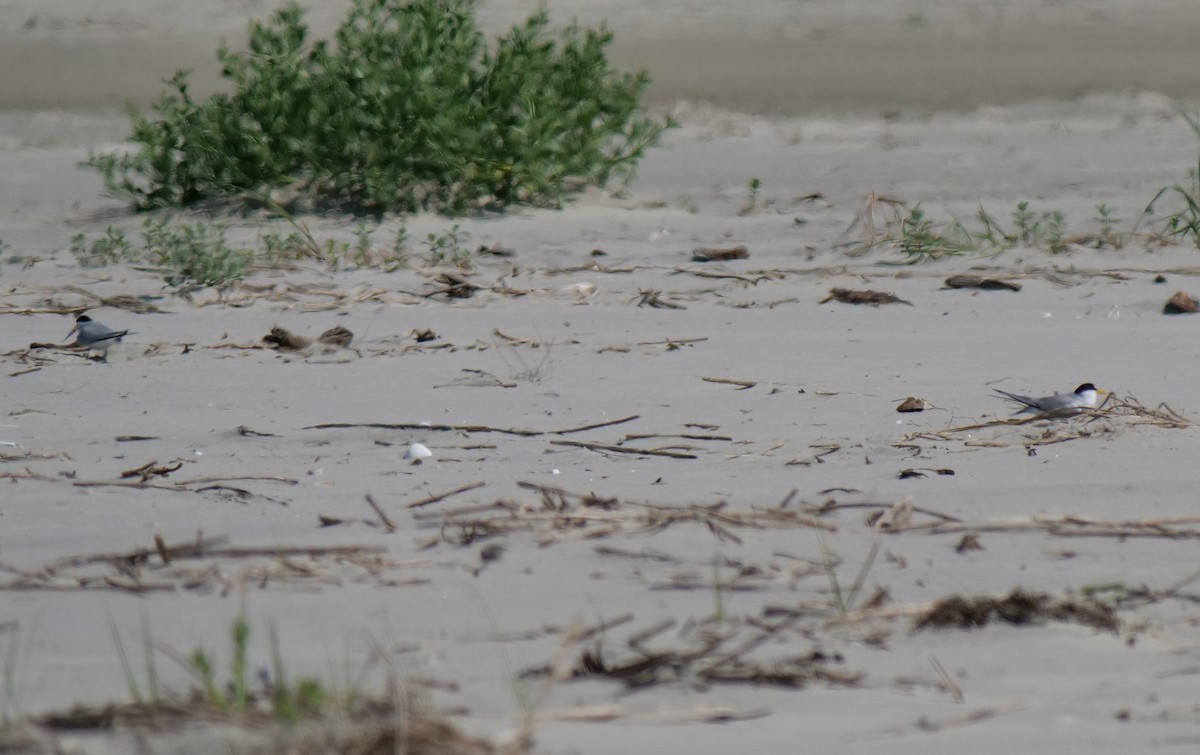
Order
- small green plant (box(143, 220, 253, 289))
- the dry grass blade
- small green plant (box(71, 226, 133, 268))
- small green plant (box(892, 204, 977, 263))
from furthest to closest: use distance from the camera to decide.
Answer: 1. small green plant (box(71, 226, 133, 268))
2. small green plant (box(892, 204, 977, 263))
3. small green plant (box(143, 220, 253, 289))
4. the dry grass blade

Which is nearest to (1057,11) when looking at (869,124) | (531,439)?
(869,124)

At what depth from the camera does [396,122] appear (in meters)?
6.64

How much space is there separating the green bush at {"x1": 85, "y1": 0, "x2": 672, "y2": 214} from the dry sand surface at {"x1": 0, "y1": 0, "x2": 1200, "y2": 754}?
27cm

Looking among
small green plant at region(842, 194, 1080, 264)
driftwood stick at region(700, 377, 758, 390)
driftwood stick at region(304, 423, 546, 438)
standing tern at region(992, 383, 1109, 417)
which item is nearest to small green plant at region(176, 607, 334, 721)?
driftwood stick at region(304, 423, 546, 438)

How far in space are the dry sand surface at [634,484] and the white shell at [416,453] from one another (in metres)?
0.04

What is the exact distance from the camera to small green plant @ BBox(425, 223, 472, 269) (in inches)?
228

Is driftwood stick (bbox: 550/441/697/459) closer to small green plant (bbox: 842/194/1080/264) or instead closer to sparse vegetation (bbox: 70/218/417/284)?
sparse vegetation (bbox: 70/218/417/284)

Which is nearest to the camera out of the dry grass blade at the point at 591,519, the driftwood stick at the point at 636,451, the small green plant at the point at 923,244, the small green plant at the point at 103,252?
the dry grass blade at the point at 591,519

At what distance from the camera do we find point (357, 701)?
5.34 ft

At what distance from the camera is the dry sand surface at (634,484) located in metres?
1.82

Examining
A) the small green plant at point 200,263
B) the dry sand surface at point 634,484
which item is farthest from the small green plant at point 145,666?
the small green plant at point 200,263

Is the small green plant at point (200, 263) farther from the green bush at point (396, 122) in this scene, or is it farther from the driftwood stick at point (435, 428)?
the driftwood stick at point (435, 428)

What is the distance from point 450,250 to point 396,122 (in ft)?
2.72

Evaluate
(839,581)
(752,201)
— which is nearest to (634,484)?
(839,581)
